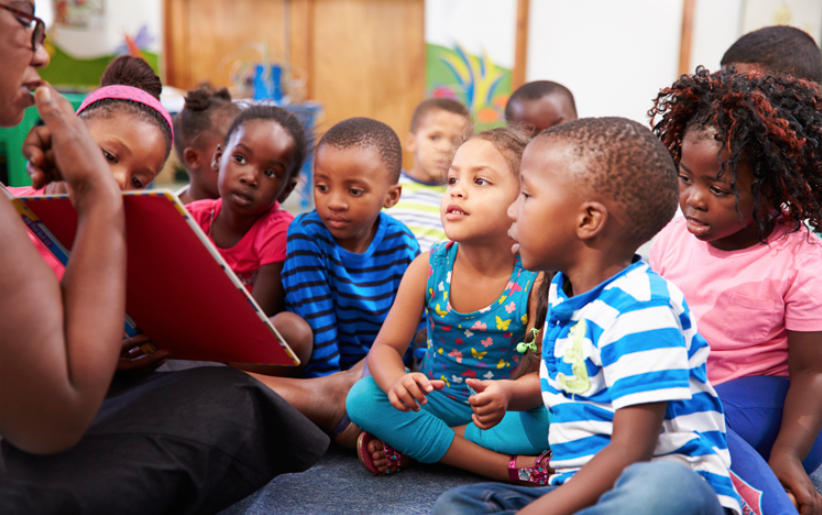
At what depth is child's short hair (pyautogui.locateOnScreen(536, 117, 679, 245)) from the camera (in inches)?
33.6

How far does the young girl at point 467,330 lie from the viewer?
4.01 ft

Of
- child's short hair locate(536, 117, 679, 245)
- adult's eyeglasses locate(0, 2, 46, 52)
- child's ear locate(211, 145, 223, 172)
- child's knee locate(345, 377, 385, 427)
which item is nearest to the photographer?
adult's eyeglasses locate(0, 2, 46, 52)

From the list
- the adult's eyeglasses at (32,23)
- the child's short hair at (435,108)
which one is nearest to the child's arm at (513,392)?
the adult's eyeglasses at (32,23)

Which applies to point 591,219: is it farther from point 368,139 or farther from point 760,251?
point 368,139

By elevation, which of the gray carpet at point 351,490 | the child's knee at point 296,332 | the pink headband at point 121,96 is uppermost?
the pink headband at point 121,96

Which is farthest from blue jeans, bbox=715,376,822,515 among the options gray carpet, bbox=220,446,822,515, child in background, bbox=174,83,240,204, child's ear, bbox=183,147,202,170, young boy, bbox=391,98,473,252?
child's ear, bbox=183,147,202,170

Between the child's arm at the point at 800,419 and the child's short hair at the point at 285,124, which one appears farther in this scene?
the child's short hair at the point at 285,124

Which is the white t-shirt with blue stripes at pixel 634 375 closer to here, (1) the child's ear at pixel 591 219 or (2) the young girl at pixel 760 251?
(1) the child's ear at pixel 591 219

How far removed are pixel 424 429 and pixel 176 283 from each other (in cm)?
58

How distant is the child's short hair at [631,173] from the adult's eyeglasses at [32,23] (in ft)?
2.32

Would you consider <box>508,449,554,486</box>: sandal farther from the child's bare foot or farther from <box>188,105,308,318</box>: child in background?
<box>188,105,308,318</box>: child in background

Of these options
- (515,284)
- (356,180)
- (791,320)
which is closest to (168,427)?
(515,284)

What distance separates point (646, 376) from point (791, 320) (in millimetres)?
562

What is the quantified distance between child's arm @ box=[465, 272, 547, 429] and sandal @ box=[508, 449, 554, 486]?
13 centimetres
